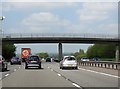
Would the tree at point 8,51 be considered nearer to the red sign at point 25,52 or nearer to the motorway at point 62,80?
the red sign at point 25,52

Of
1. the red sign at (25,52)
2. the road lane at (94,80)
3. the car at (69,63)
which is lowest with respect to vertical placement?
the road lane at (94,80)

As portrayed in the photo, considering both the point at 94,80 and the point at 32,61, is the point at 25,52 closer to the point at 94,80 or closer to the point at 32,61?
the point at 32,61

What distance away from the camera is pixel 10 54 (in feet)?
419

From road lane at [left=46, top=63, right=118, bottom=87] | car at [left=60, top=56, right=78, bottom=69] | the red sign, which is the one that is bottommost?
road lane at [left=46, top=63, right=118, bottom=87]

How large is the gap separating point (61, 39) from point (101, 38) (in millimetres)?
10221

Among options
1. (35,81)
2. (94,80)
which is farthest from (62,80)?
(94,80)

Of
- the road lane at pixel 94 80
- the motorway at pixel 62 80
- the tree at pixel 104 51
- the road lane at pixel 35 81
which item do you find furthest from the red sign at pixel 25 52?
the tree at pixel 104 51

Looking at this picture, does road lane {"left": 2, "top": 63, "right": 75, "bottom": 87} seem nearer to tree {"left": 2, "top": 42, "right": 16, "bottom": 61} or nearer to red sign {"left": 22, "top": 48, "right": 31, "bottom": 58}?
red sign {"left": 22, "top": 48, "right": 31, "bottom": 58}

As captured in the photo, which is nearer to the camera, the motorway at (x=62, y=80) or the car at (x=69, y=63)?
the motorway at (x=62, y=80)

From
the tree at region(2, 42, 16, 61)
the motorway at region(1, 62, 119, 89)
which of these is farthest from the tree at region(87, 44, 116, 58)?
the motorway at region(1, 62, 119, 89)

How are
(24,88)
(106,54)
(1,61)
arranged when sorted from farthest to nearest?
(106,54) < (1,61) < (24,88)

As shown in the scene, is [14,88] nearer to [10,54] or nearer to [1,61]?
[1,61]

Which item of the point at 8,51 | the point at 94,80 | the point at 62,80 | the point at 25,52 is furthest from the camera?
the point at 8,51

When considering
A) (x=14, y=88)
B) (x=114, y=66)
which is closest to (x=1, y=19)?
(x=114, y=66)
